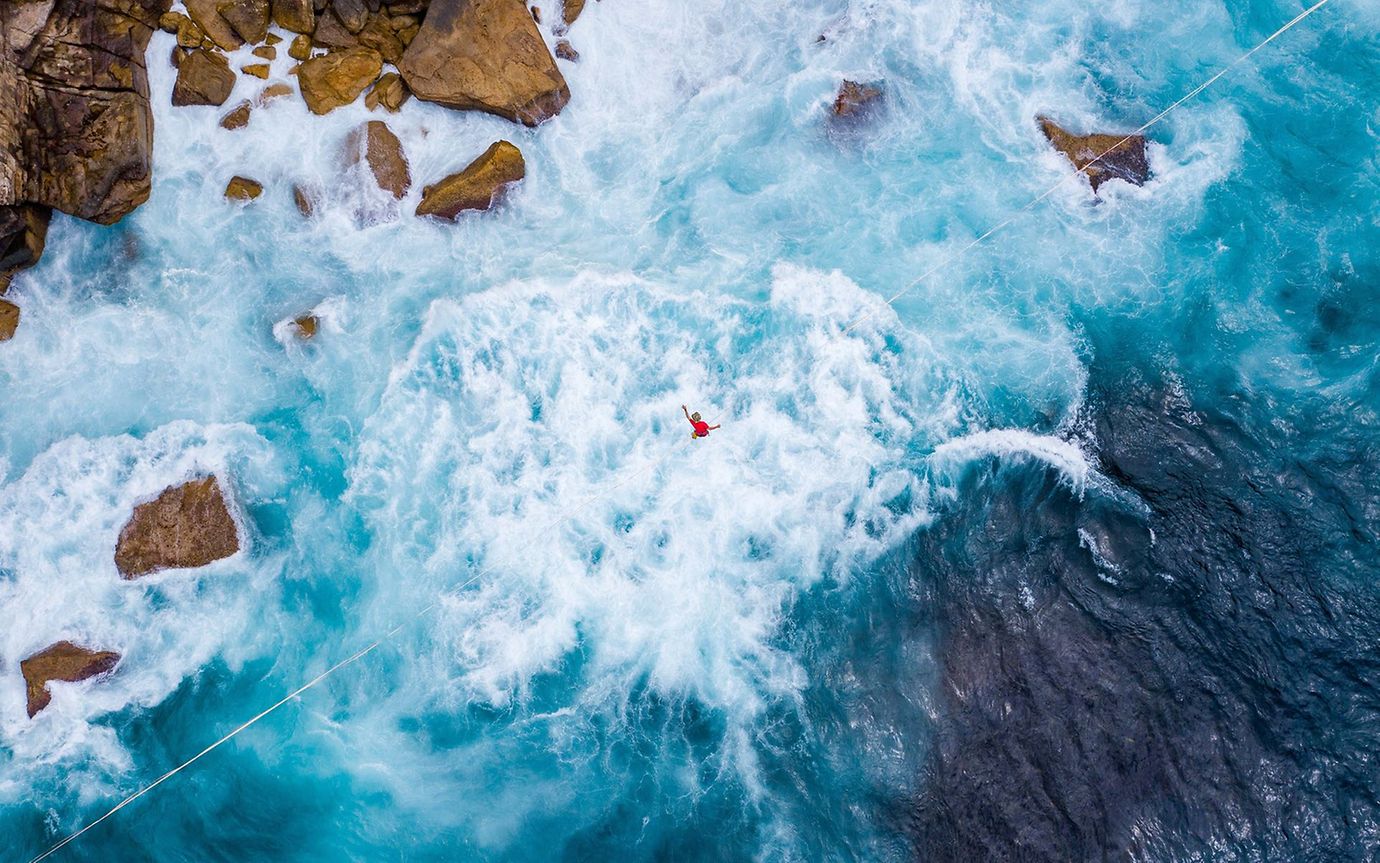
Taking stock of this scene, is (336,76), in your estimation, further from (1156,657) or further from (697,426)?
(1156,657)

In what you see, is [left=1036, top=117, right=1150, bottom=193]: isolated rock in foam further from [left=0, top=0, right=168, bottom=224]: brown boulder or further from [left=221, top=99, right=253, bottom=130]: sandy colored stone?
[left=0, top=0, right=168, bottom=224]: brown boulder

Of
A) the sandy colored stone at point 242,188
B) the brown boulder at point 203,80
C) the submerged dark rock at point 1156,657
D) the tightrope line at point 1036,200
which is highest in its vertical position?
the brown boulder at point 203,80

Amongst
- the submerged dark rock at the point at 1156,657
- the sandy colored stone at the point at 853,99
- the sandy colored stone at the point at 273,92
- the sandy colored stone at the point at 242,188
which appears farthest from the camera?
the sandy colored stone at the point at 853,99

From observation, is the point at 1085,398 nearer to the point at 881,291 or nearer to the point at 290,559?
the point at 881,291

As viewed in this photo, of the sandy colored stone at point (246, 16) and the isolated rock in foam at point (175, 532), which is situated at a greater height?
the sandy colored stone at point (246, 16)

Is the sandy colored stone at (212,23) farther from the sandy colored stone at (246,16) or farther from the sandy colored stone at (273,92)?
the sandy colored stone at (273,92)

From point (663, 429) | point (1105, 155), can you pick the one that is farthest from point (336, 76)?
point (1105, 155)

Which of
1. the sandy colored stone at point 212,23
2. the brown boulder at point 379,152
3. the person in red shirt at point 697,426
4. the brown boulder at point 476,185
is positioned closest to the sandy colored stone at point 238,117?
the sandy colored stone at point 212,23
